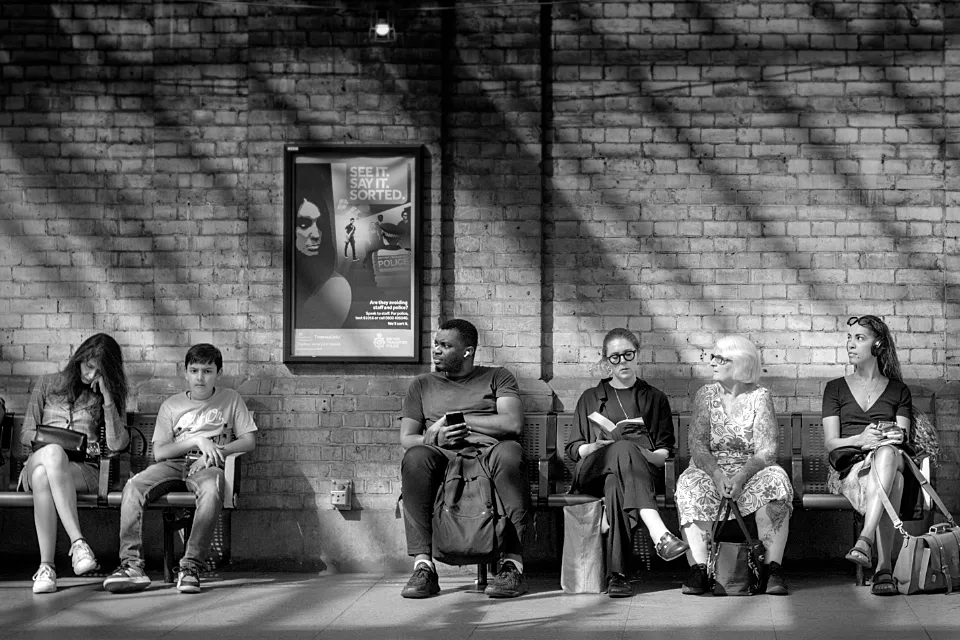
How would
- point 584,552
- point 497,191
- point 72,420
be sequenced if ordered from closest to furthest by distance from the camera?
point 584,552, point 72,420, point 497,191

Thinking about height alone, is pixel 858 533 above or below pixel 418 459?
below

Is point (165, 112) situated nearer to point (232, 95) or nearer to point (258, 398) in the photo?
point (232, 95)

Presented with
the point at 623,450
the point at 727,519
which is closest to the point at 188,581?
the point at 623,450

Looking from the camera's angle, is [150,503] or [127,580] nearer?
[127,580]

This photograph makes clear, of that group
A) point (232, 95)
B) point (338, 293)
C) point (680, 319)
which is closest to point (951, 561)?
point (680, 319)

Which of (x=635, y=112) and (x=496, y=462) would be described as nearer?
(x=496, y=462)

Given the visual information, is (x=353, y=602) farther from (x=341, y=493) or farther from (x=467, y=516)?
(x=341, y=493)

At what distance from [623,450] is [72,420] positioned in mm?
3494

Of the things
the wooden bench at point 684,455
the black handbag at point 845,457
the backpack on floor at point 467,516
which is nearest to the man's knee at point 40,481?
the backpack on floor at point 467,516

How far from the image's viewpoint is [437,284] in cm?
829

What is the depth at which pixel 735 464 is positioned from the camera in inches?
297

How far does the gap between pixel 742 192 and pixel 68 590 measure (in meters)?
4.99

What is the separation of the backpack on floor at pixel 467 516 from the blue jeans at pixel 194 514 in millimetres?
1370

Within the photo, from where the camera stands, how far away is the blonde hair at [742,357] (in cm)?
756
